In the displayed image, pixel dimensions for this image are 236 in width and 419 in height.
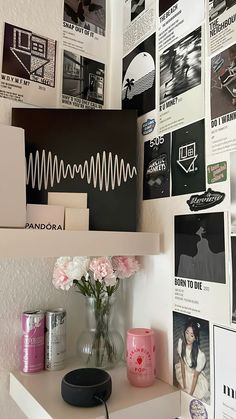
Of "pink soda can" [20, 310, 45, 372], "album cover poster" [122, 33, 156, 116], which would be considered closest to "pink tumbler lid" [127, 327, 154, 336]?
"pink soda can" [20, 310, 45, 372]

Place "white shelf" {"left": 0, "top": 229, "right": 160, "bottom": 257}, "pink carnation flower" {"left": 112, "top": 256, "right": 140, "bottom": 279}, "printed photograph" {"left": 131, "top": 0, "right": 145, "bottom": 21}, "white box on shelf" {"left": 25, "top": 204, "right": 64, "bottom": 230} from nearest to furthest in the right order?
"white shelf" {"left": 0, "top": 229, "right": 160, "bottom": 257} < "white box on shelf" {"left": 25, "top": 204, "right": 64, "bottom": 230} < "pink carnation flower" {"left": 112, "top": 256, "right": 140, "bottom": 279} < "printed photograph" {"left": 131, "top": 0, "right": 145, "bottom": 21}

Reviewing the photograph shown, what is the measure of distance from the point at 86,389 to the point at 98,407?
5 cm

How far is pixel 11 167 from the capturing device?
2.32 feet

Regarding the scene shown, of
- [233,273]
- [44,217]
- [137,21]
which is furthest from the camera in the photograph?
[137,21]

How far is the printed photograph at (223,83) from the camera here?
68 cm

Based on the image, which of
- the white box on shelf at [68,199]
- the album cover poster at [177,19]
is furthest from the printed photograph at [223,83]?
the white box on shelf at [68,199]

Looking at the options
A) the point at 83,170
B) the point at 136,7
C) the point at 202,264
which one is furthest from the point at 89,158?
the point at 136,7

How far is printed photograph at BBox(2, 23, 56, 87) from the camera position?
893 millimetres

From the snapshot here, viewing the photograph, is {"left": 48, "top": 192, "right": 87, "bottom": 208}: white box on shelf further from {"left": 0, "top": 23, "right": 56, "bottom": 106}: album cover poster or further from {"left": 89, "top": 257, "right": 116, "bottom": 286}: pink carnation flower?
{"left": 0, "top": 23, "right": 56, "bottom": 106}: album cover poster

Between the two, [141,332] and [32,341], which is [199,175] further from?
[32,341]

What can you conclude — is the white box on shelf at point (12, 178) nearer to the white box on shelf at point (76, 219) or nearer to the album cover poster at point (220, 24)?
the white box on shelf at point (76, 219)

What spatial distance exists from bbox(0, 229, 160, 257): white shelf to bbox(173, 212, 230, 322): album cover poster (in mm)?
78

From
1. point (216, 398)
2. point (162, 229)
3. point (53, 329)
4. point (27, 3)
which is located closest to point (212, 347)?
point (216, 398)

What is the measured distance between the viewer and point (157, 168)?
86 centimetres
